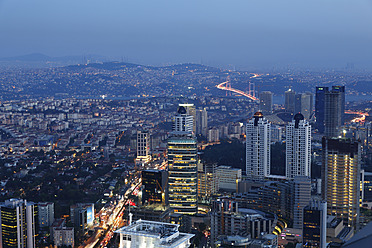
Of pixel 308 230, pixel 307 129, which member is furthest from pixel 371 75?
pixel 308 230

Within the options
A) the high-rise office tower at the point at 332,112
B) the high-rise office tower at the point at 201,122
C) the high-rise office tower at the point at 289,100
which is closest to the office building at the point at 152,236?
the high-rise office tower at the point at 332,112

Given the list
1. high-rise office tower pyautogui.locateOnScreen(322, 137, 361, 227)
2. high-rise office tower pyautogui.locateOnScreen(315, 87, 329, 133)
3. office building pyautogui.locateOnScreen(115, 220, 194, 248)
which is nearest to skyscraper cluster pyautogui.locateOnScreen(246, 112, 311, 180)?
high-rise office tower pyautogui.locateOnScreen(322, 137, 361, 227)

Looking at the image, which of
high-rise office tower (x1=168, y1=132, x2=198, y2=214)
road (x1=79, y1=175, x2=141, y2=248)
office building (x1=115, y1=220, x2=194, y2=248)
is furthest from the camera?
high-rise office tower (x1=168, y1=132, x2=198, y2=214)

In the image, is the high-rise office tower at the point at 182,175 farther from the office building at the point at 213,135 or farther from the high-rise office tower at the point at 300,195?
the office building at the point at 213,135

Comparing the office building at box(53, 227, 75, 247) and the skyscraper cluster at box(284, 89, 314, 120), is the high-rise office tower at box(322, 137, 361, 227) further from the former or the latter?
the skyscraper cluster at box(284, 89, 314, 120)

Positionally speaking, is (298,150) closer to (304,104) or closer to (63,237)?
(63,237)
